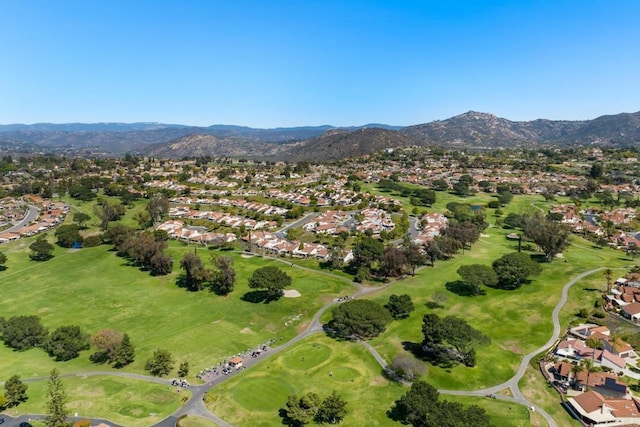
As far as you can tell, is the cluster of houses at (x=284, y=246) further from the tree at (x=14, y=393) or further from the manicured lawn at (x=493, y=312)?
the tree at (x=14, y=393)

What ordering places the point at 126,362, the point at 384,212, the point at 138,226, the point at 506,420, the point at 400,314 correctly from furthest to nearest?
the point at 384,212
the point at 138,226
the point at 400,314
the point at 126,362
the point at 506,420

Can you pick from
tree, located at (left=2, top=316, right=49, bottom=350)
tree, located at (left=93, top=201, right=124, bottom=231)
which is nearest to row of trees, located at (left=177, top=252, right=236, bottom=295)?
tree, located at (left=2, top=316, right=49, bottom=350)

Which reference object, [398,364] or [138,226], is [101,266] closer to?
[138,226]

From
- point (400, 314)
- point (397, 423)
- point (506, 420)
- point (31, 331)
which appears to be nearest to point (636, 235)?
point (400, 314)

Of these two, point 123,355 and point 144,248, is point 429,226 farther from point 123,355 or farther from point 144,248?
point 123,355

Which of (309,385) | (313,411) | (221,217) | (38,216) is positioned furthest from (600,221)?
(38,216)

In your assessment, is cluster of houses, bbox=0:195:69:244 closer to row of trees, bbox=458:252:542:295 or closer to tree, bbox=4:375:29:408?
tree, bbox=4:375:29:408
